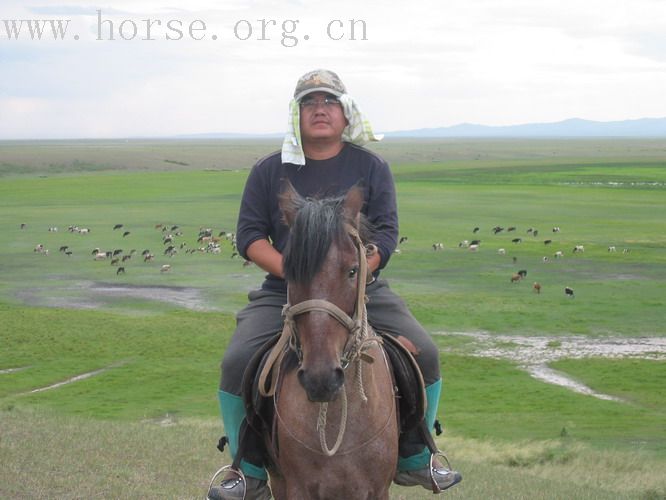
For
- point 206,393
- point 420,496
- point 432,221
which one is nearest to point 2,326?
point 206,393

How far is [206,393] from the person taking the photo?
72.4ft

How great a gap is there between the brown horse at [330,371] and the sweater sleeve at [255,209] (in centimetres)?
86

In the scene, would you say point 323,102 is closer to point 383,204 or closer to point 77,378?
point 383,204

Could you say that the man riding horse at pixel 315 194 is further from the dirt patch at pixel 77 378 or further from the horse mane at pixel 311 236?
the dirt patch at pixel 77 378

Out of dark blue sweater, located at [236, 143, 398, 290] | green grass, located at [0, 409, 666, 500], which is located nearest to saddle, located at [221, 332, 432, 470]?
dark blue sweater, located at [236, 143, 398, 290]

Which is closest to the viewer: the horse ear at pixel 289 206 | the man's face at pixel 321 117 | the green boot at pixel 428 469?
the horse ear at pixel 289 206

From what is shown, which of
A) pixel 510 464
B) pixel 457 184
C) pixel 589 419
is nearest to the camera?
pixel 510 464

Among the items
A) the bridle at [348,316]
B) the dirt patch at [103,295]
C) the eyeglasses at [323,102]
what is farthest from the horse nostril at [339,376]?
the dirt patch at [103,295]

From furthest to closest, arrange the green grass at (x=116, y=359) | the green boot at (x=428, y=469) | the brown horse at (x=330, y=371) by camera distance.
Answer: the green grass at (x=116, y=359) < the green boot at (x=428, y=469) < the brown horse at (x=330, y=371)

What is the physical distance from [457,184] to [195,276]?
5619 cm

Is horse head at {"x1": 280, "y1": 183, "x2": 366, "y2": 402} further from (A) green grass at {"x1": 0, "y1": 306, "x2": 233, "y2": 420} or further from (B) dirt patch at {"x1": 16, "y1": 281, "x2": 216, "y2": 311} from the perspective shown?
(B) dirt patch at {"x1": 16, "y1": 281, "x2": 216, "y2": 311}

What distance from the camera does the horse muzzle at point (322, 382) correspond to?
16.4 feet

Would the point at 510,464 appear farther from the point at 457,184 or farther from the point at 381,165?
the point at 457,184

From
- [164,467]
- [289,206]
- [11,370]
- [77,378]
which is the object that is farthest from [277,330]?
[11,370]
